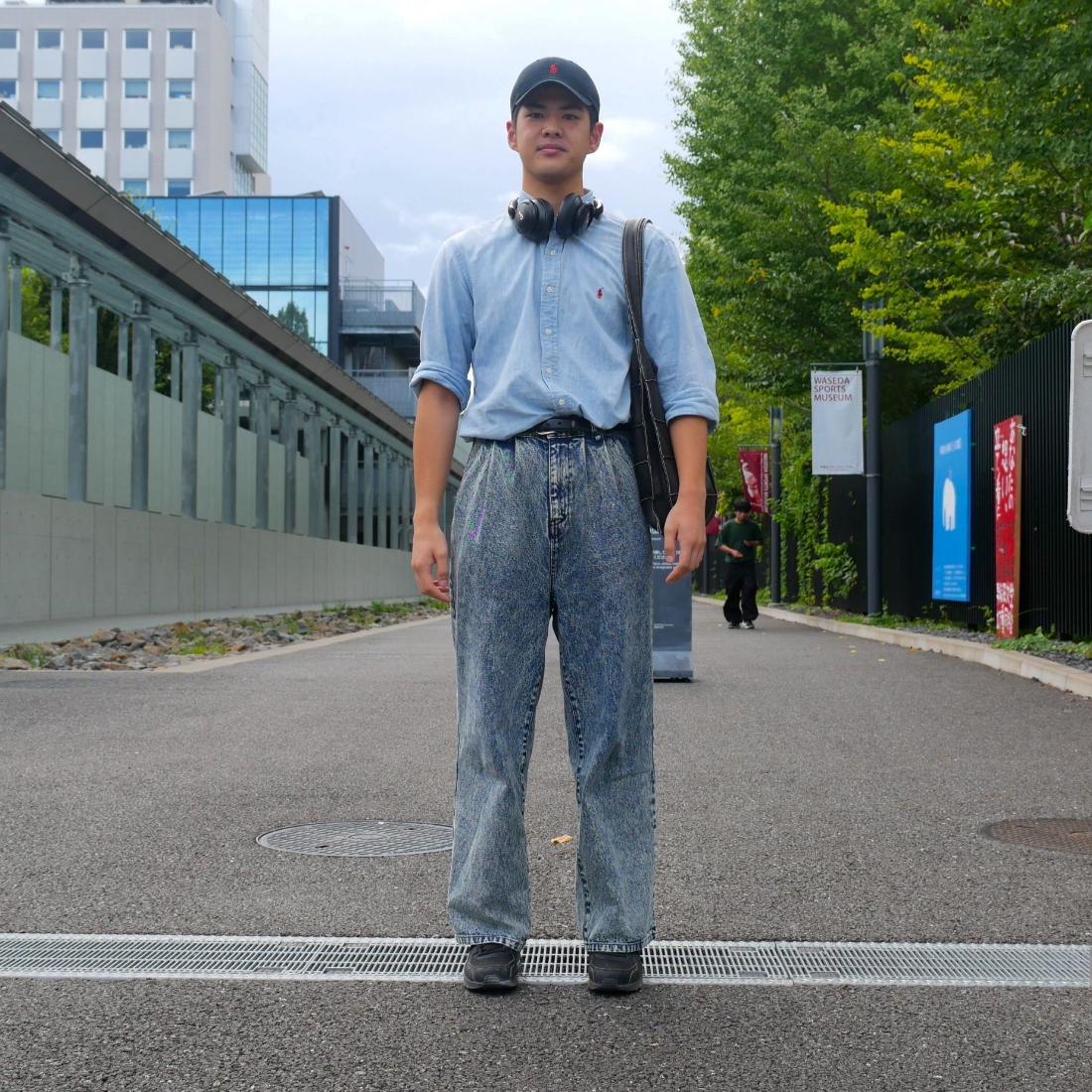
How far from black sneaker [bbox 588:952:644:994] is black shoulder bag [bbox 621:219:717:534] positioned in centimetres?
92

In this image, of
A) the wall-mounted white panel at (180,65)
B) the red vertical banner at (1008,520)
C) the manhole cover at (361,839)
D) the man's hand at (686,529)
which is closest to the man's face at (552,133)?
the man's hand at (686,529)

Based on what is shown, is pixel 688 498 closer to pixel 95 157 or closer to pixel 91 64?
pixel 95 157

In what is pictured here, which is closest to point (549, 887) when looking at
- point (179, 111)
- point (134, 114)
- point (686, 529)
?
point (686, 529)

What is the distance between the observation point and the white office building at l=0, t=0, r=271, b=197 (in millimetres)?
105188

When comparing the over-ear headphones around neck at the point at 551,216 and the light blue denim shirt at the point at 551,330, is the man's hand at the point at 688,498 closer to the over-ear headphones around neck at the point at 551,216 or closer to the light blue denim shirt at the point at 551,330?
the light blue denim shirt at the point at 551,330

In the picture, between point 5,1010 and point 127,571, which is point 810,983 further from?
point 127,571

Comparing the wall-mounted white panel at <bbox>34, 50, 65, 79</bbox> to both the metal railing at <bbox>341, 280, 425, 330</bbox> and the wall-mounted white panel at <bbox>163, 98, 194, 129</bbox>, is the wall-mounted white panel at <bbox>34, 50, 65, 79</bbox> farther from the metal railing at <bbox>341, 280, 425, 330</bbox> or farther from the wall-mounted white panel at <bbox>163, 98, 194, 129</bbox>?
the metal railing at <bbox>341, 280, 425, 330</bbox>

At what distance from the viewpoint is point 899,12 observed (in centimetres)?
2480

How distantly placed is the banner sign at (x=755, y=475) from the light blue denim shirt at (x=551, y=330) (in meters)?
32.5

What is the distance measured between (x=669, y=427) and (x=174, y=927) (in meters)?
1.77

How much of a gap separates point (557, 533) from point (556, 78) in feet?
3.30

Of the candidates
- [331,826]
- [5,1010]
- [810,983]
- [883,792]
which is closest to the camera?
[5,1010]

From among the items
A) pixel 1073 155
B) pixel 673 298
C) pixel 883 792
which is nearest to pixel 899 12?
pixel 1073 155

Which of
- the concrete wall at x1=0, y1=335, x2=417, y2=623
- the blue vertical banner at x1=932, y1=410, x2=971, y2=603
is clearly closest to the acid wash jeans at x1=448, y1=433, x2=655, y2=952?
the concrete wall at x1=0, y1=335, x2=417, y2=623
